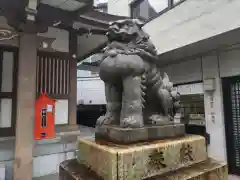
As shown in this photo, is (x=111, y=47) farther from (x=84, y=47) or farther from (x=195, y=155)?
(x=84, y=47)

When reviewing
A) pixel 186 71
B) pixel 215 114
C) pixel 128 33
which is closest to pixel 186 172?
pixel 128 33

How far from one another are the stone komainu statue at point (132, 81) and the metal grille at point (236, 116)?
3147mm

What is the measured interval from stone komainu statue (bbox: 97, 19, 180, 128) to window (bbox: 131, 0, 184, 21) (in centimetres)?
330

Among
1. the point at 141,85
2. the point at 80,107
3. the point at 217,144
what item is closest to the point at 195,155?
the point at 141,85

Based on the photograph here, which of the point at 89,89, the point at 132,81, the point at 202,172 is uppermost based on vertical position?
the point at 89,89

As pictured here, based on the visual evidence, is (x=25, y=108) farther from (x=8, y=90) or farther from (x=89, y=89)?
(x=89, y=89)

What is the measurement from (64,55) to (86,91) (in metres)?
5.79

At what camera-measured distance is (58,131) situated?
13.4 ft

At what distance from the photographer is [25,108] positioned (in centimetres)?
346

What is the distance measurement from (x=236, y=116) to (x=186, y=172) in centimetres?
361

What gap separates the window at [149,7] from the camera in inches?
190

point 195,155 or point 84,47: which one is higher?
point 84,47

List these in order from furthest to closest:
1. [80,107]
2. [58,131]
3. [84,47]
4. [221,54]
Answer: [80,107] < [84,47] < [221,54] < [58,131]

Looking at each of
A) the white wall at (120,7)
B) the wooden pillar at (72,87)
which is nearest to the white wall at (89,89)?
the white wall at (120,7)
